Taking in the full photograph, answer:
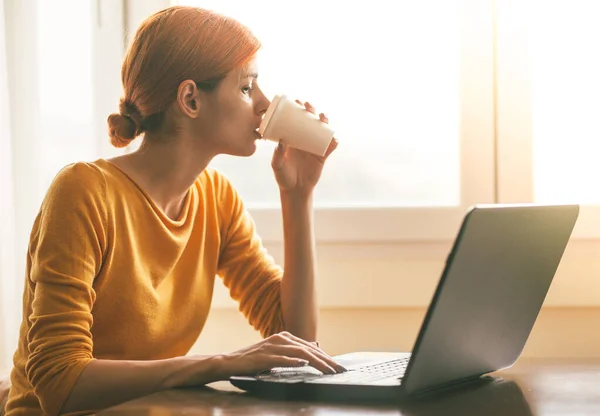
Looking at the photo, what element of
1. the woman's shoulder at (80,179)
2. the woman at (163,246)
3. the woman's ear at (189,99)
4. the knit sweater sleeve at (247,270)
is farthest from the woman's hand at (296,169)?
the woman's shoulder at (80,179)

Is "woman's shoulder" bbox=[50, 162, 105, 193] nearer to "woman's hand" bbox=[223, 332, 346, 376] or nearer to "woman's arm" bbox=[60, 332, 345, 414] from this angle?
"woman's arm" bbox=[60, 332, 345, 414]

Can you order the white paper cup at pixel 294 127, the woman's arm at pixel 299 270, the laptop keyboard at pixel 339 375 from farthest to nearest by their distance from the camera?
the woman's arm at pixel 299 270, the white paper cup at pixel 294 127, the laptop keyboard at pixel 339 375

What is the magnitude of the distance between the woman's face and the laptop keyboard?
0.50 m

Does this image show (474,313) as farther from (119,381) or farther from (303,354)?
(119,381)

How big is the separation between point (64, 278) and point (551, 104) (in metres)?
1.21

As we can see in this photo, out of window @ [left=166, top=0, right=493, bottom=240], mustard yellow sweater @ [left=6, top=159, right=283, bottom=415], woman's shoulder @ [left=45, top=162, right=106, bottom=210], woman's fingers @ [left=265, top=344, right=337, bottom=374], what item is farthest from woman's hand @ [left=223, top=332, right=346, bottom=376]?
window @ [left=166, top=0, right=493, bottom=240]

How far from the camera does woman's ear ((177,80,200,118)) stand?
1.47 metres

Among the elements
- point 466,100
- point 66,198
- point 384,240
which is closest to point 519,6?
point 466,100

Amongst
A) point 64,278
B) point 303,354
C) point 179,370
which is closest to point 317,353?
point 303,354

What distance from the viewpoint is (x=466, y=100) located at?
6.45ft

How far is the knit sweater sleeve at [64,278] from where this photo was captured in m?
1.20

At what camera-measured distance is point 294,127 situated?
1478 millimetres

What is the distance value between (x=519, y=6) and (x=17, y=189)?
120 centimetres

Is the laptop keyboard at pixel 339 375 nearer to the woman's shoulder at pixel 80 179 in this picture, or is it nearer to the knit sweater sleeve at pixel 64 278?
the knit sweater sleeve at pixel 64 278
